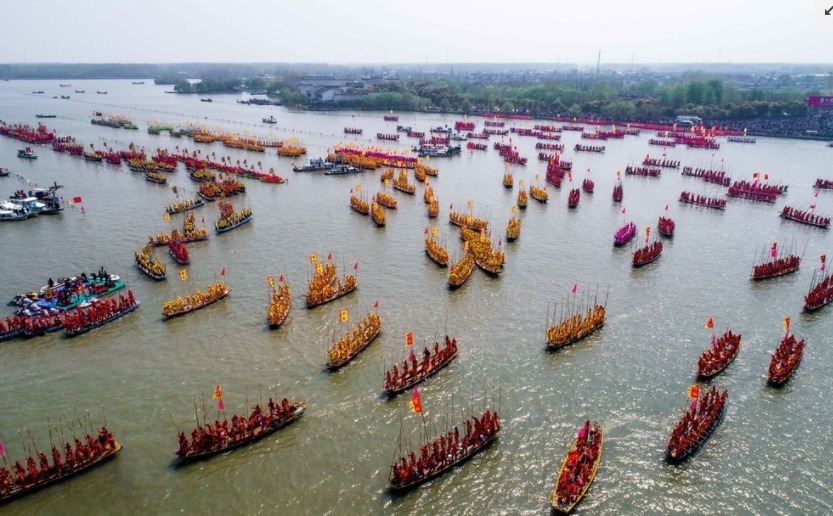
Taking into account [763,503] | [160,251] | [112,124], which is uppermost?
[112,124]

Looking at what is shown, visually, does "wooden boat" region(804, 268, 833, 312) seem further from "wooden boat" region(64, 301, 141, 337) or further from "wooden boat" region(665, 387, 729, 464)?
"wooden boat" region(64, 301, 141, 337)

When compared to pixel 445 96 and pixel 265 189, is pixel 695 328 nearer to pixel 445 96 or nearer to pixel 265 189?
pixel 265 189

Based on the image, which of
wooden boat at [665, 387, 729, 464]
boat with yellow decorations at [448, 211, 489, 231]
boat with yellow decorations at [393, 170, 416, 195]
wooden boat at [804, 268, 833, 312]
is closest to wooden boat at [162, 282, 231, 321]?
boat with yellow decorations at [448, 211, 489, 231]

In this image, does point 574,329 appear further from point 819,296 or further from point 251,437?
point 251,437

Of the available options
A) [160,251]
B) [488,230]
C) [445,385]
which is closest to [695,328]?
[445,385]

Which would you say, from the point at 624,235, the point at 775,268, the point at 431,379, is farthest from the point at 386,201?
the point at 775,268

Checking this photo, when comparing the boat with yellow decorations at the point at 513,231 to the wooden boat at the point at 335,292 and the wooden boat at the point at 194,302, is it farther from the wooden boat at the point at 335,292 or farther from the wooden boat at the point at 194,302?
the wooden boat at the point at 194,302
